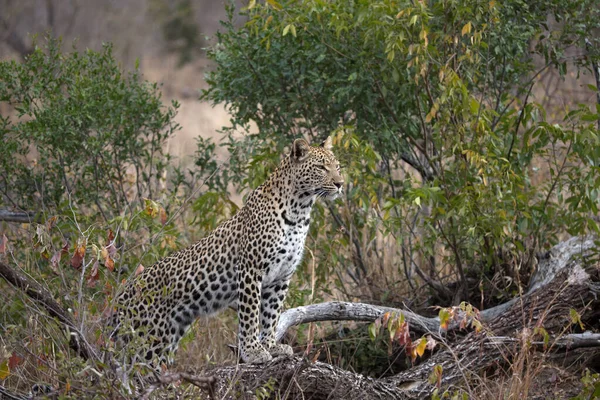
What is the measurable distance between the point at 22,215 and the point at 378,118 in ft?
11.1

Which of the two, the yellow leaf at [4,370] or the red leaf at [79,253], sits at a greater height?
the red leaf at [79,253]

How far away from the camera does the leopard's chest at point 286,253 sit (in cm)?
716

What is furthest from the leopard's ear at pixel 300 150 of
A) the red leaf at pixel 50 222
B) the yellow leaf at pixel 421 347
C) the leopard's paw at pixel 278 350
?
the yellow leaf at pixel 421 347

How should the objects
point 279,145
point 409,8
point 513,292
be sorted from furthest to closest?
point 279,145 → point 513,292 → point 409,8

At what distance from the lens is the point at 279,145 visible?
8.52 metres

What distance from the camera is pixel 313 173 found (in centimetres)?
726

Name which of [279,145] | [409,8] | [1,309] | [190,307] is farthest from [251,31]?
[1,309]

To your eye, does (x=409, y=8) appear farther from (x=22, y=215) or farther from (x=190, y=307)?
(x=22, y=215)

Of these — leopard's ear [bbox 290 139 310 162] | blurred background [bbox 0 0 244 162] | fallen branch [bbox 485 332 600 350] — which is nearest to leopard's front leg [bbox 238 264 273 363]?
leopard's ear [bbox 290 139 310 162]

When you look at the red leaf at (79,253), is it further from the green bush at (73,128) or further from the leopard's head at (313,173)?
the green bush at (73,128)

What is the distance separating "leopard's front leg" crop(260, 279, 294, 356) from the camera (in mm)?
7227

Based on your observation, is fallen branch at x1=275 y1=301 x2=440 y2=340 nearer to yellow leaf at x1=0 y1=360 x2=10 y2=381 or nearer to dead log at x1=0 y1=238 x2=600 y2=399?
dead log at x1=0 y1=238 x2=600 y2=399

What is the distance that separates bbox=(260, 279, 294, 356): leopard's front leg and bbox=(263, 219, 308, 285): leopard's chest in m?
0.08

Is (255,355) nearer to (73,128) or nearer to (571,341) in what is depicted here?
(571,341)
